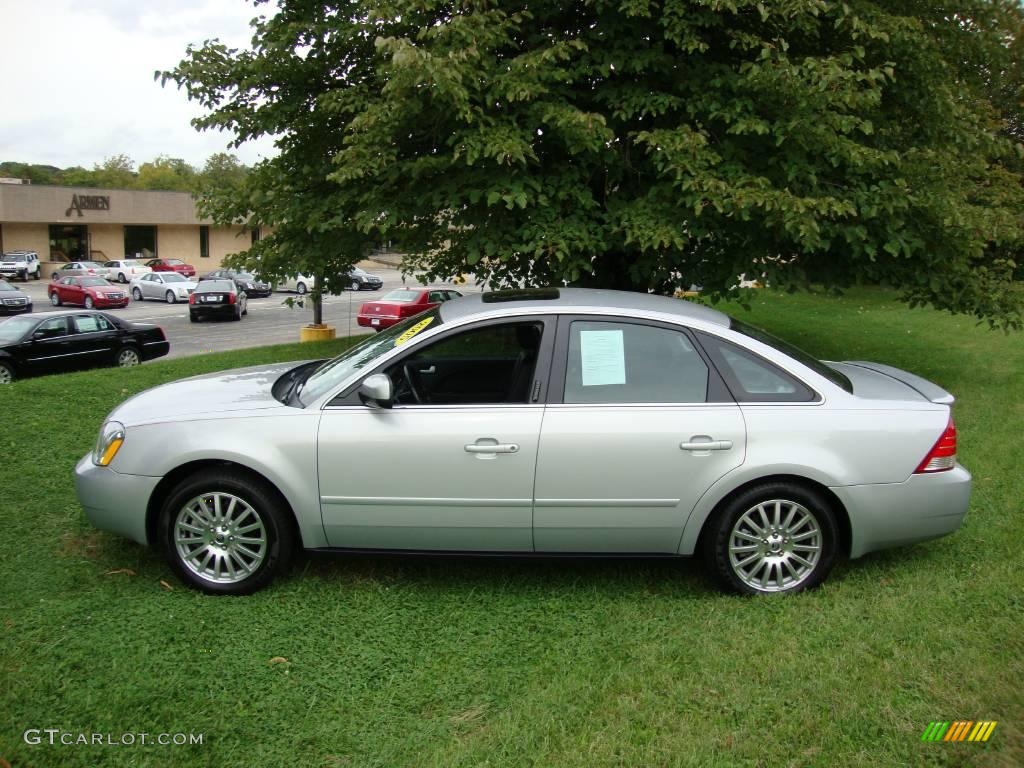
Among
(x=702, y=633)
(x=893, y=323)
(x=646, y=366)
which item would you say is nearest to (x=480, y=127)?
Result: (x=646, y=366)

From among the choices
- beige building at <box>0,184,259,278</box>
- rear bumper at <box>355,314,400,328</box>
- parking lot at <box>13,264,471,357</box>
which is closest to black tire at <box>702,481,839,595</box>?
parking lot at <box>13,264,471,357</box>

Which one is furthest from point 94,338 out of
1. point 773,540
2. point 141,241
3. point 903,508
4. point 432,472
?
point 141,241

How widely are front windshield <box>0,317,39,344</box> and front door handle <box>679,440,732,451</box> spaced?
13.9 meters

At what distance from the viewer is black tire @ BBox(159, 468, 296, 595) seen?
4391 millimetres

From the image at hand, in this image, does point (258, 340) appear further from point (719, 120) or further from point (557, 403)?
point (557, 403)

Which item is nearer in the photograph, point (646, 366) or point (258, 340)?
point (646, 366)

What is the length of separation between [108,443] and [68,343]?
12299mm

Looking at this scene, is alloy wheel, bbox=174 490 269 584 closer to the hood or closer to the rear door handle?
the hood

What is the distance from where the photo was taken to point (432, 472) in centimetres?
432

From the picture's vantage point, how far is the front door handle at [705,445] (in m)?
4.31

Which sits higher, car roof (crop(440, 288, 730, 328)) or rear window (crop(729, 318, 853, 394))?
car roof (crop(440, 288, 730, 328))

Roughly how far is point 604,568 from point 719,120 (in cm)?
522

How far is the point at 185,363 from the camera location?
11.5m

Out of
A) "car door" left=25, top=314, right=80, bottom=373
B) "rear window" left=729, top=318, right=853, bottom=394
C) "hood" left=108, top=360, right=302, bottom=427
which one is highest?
"rear window" left=729, top=318, right=853, bottom=394
